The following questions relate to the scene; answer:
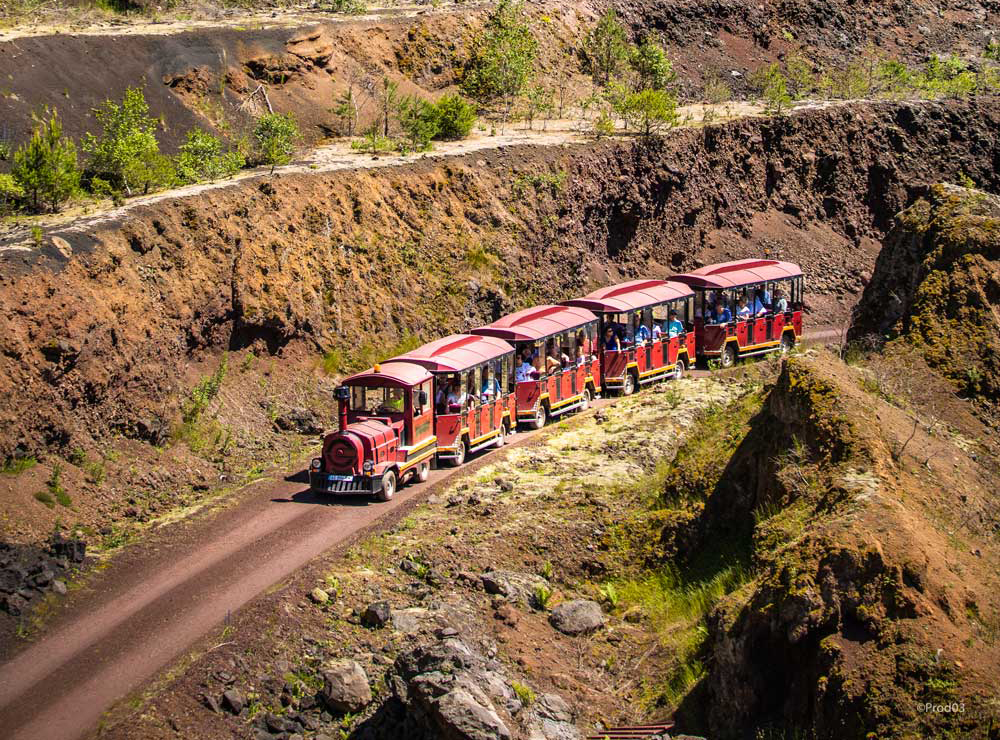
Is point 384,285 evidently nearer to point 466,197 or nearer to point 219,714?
point 466,197

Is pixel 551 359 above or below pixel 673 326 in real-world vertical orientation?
above

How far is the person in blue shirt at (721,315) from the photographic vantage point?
34188 mm

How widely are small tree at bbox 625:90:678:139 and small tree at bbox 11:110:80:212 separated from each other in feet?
73.9

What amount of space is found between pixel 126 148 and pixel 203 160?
2866 mm

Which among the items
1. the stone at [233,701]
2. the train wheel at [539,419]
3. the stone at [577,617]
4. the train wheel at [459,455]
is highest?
the stone at [233,701]

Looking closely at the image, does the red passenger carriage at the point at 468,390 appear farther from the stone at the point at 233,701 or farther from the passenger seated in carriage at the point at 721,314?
the stone at the point at 233,701

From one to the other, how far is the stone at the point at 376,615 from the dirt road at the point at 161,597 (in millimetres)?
1915

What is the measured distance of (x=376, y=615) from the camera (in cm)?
1728

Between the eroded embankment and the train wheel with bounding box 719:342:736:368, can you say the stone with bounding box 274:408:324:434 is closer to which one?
the eroded embankment

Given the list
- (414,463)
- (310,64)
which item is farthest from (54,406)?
(310,64)

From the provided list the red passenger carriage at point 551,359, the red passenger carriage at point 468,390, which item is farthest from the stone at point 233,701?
the red passenger carriage at point 551,359

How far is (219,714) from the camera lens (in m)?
14.8

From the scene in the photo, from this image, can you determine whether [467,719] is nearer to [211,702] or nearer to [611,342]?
[211,702]

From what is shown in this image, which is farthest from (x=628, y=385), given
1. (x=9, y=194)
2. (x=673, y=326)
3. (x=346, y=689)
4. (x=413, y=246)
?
(x=346, y=689)
